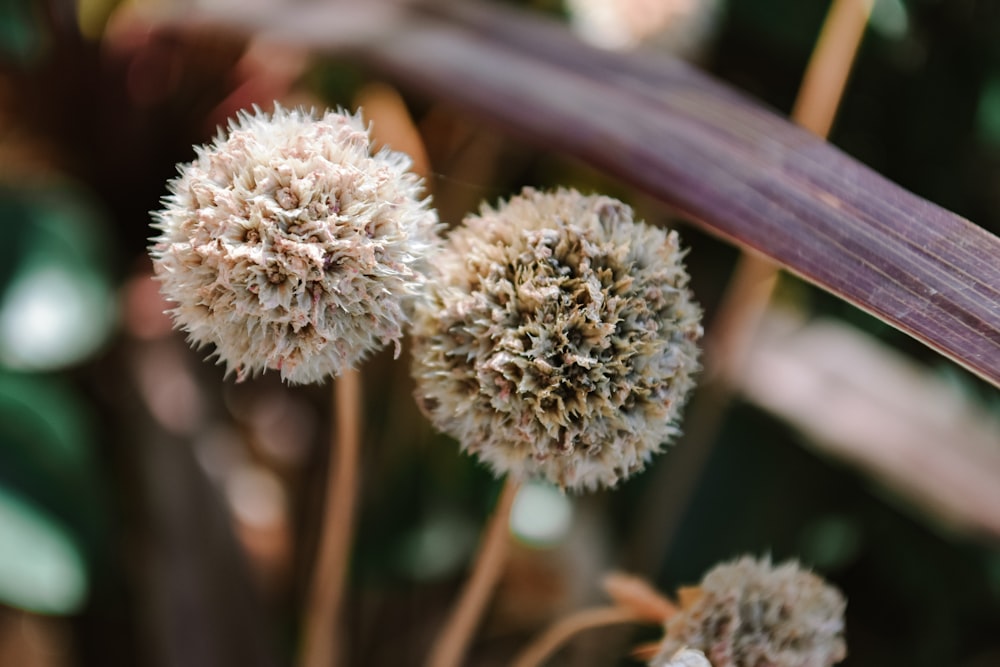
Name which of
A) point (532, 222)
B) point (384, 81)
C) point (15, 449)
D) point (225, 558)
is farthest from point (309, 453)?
point (532, 222)

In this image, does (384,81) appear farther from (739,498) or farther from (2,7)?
(739,498)

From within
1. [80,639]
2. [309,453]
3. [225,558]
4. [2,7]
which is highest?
[2,7]

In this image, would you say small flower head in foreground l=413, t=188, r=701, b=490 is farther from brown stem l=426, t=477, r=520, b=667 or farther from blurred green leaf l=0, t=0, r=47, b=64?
blurred green leaf l=0, t=0, r=47, b=64

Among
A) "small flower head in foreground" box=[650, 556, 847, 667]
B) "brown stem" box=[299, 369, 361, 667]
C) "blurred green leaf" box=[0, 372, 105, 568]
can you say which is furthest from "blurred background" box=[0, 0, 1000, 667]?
Answer: "small flower head in foreground" box=[650, 556, 847, 667]

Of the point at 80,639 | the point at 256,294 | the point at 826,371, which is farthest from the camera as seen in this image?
the point at 826,371

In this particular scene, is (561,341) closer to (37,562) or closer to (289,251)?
(289,251)

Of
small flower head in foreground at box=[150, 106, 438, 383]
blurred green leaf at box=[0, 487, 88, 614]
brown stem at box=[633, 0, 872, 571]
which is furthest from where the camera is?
brown stem at box=[633, 0, 872, 571]
